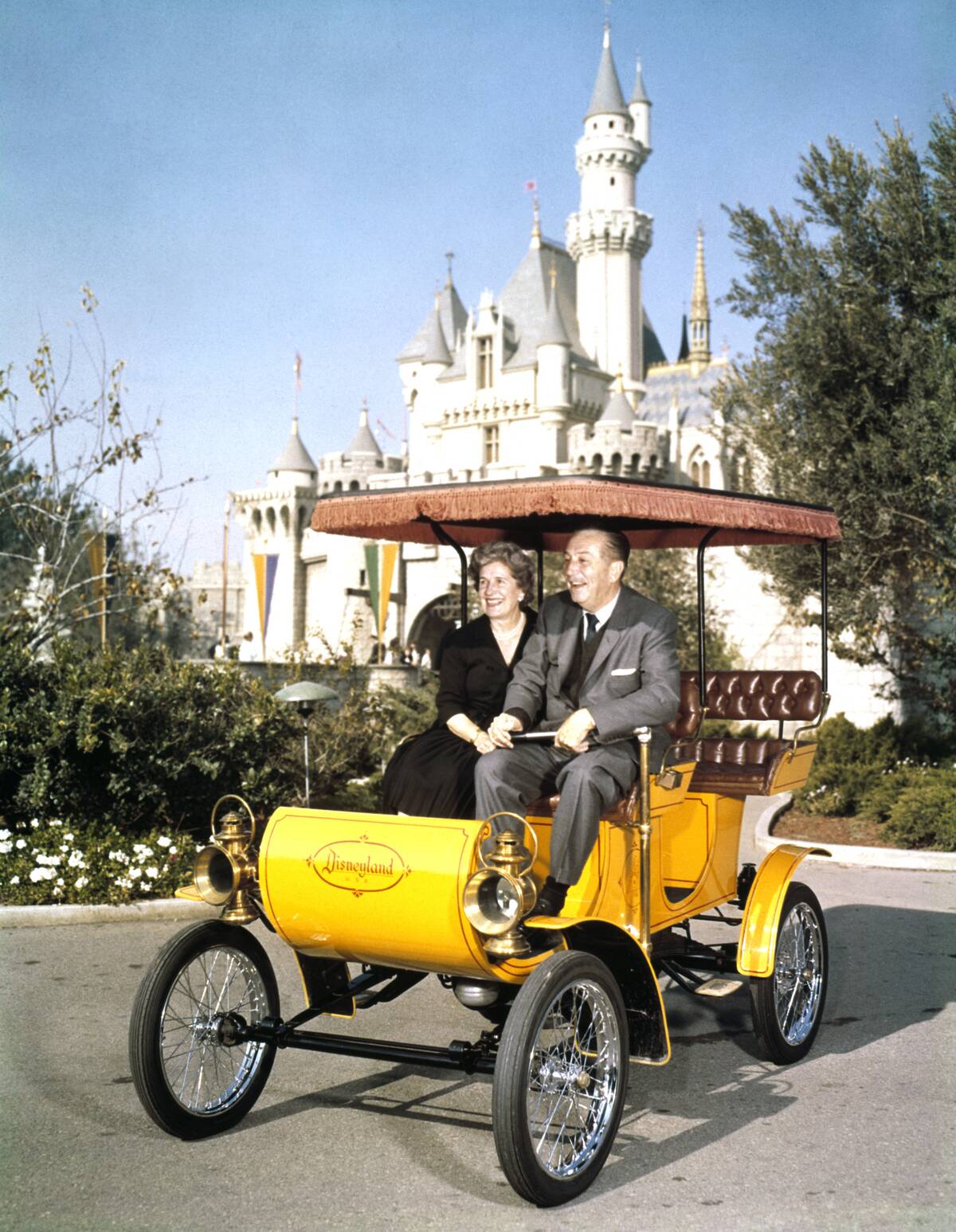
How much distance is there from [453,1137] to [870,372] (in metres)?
10.7

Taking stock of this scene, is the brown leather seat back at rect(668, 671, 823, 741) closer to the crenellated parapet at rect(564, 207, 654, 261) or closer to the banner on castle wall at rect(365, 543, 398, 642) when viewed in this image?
the banner on castle wall at rect(365, 543, 398, 642)

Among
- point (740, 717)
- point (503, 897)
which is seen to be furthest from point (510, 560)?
point (740, 717)

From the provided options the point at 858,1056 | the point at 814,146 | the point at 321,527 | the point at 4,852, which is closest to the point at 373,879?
the point at 321,527

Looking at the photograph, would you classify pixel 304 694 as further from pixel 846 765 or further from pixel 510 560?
pixel 846 765

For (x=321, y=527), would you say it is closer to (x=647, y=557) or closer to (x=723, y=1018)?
(x=723, y=1018)

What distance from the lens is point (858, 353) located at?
524 inches

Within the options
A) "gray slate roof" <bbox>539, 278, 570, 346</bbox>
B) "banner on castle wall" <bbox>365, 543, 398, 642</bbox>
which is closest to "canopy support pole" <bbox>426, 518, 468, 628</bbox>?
"banner on castle wall" <bbox>365, 543, 398, 642</bbox>

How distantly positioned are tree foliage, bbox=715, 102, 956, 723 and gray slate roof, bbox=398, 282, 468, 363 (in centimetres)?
5005

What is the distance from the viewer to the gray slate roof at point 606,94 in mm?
56062

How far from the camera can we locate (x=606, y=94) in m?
56.3

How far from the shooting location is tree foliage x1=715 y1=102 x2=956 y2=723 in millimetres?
12586

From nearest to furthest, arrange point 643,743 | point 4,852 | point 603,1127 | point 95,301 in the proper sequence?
point 603,1127 → point 643,743 → point 4,852 → point 95,301

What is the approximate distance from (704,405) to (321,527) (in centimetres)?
5415

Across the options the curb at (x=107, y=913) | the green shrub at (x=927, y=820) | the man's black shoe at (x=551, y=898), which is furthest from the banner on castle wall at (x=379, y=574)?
the man's black shoe at (x=551, y=898)
